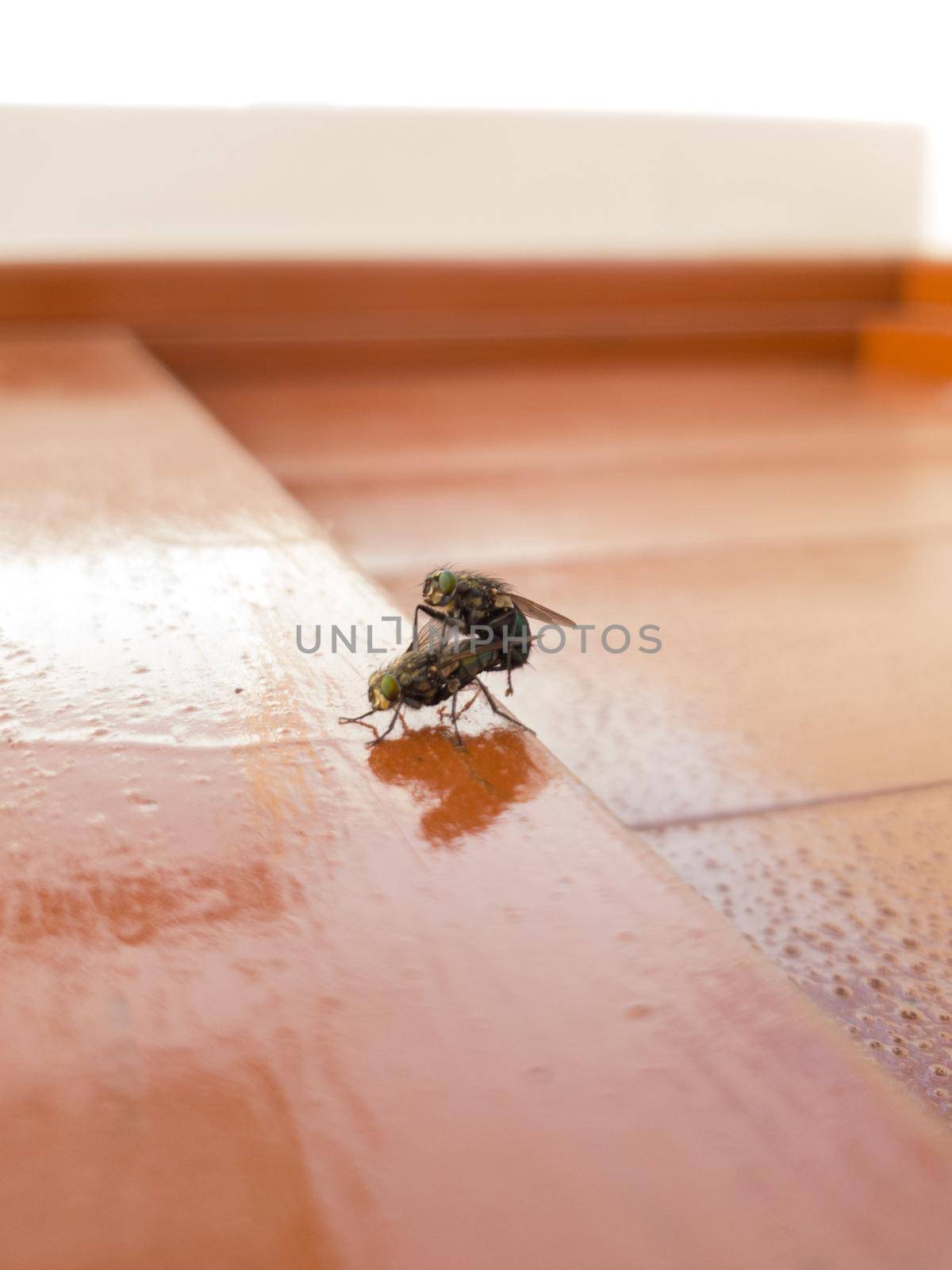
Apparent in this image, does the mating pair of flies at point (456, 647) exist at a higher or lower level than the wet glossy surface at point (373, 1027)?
higher

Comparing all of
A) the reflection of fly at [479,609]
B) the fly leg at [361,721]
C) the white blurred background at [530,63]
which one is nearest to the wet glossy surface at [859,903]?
the reflection of fly at [479,609]

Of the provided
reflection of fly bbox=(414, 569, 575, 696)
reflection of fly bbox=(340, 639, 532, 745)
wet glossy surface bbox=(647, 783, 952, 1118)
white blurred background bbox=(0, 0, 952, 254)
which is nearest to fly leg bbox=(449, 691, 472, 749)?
reflection of fly bbox=(340, 639, 532, 745)

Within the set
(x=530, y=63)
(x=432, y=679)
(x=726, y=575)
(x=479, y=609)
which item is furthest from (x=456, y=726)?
(x=530, y=63)

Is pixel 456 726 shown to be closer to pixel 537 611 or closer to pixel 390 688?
pixel 390 688

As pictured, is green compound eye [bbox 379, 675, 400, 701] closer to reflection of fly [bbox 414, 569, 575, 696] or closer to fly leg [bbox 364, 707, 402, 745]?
fly leg [bbox 364, 707, 402, 745]

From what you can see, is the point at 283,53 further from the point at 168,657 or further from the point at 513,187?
the point at 168,657

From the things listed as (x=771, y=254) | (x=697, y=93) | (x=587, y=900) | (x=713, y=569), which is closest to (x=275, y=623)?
(x=587, y=900)

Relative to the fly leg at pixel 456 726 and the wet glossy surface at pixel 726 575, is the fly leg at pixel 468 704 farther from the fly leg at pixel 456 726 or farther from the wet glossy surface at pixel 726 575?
the wet glossy surface at pixel 726 575
